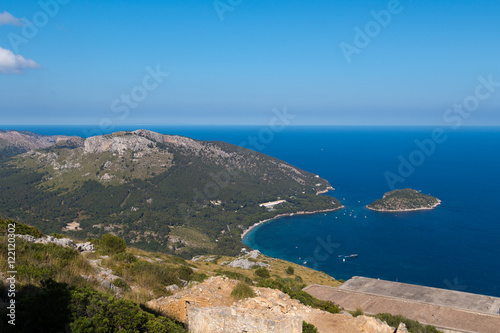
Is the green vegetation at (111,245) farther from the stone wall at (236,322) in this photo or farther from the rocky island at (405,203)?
the rocky island at (405,203)

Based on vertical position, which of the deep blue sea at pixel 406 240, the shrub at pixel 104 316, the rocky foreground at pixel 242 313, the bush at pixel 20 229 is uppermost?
the bush at pixel 20 229

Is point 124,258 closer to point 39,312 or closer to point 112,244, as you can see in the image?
point 112,244

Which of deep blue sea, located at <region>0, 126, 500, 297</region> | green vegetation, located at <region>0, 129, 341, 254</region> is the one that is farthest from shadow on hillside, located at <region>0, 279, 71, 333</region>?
green vegetation, located at <region>0, 129, 341, 254</region>

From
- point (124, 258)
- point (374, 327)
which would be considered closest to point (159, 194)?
point (124, 258)

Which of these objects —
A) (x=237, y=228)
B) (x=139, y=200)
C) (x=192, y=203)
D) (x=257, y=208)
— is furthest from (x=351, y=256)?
(x=139, y=200)

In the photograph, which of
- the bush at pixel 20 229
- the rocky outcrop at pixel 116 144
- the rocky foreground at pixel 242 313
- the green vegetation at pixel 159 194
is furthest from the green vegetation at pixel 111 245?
the rocky outcrop at pixel 116 144

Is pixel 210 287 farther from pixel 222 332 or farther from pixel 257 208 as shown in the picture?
pixel 257 208
